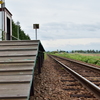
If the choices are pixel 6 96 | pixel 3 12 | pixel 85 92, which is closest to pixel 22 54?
pixel 6 96

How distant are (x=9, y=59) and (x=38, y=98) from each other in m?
1.19

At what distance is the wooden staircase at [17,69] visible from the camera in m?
2.49

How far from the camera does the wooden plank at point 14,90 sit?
7.98ft

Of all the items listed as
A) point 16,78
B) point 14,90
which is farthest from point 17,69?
point 14,90

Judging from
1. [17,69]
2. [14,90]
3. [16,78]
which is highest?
[17,69]

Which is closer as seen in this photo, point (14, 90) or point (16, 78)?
point (14, 90)

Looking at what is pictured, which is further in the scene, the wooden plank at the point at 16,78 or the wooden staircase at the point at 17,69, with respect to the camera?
the wooden plank at the point at 16,78

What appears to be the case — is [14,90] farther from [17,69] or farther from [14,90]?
[17,69]

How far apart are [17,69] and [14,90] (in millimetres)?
649

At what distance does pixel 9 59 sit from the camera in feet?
12.0

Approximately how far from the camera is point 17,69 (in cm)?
313

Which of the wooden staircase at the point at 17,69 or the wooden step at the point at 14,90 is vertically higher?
the wooden staircase at the point at 17,69

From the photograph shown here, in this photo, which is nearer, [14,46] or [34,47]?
[34,47]

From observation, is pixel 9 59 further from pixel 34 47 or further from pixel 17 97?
pixel 17 97
